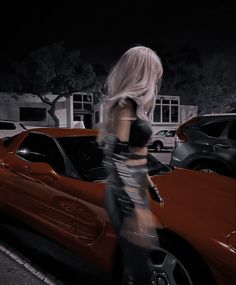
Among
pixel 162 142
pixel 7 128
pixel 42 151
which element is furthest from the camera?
pixel 7 128

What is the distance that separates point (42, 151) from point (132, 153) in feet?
7.49

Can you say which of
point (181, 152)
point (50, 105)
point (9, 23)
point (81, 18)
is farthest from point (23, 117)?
point (181, 152)

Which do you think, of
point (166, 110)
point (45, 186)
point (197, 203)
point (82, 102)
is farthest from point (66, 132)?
point (166, 110)

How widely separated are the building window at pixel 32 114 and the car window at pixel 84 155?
2526 centimetres

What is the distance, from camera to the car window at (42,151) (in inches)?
140

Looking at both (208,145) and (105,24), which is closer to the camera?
(208,145)

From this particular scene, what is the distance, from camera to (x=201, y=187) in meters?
3.09

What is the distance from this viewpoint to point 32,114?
94.3 ft

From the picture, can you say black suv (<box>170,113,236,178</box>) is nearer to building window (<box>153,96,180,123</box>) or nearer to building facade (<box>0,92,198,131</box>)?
building facade (<box>0,92,198,131</box>)

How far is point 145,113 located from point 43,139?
2305 mm

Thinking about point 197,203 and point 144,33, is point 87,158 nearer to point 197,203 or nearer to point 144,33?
point 197,203

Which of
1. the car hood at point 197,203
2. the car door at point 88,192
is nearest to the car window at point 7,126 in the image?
the car door at point 88,192

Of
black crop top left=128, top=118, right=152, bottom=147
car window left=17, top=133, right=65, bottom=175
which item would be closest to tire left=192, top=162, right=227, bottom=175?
car window left=17, top=133, right=65, bottom=175

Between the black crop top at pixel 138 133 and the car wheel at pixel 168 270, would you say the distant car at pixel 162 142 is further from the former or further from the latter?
the black crop top at pixel 138 133
